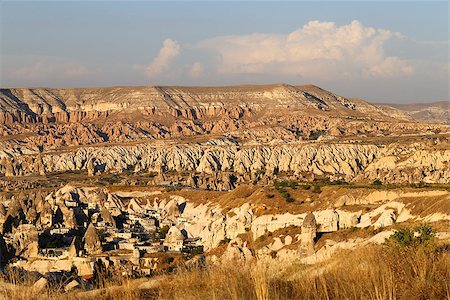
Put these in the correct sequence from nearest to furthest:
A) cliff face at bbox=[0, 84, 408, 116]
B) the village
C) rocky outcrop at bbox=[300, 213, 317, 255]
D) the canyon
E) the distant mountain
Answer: rocky outcrop at bbox=[300, 213, 317, 255] < the canyon < the village < the distant mountain < cliff face at bbox=[0, 84, 408, 116]

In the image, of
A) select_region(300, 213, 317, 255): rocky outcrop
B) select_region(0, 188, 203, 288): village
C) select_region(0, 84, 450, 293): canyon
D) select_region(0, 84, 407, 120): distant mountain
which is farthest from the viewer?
select_region(0, 84, 407, 120): distant mountain

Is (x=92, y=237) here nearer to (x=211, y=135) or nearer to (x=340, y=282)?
(x=340, y=282)

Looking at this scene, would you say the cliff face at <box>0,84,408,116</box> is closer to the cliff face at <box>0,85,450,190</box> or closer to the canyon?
the cliff face at <box>0,85,450,190</box>

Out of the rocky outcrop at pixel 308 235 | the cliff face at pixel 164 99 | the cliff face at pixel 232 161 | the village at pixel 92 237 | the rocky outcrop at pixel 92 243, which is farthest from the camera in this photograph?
the cliff face at pixel 164 99

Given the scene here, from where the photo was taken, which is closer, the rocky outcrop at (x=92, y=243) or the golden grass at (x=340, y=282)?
the golden grass at (x=340, y=282)

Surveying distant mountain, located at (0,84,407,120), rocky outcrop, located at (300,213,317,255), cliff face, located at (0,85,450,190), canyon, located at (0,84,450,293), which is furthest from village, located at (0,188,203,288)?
distant mountain, located at (0,84,407,120)

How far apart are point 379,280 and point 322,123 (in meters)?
153

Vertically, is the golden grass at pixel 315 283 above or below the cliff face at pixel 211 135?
above

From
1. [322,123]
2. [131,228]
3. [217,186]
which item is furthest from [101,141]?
[131,228]

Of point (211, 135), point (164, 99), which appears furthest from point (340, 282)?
point (164, 99)

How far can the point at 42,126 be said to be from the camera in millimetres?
171750

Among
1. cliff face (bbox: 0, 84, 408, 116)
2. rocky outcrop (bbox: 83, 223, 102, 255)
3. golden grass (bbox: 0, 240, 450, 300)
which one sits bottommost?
rocky outcrop (bbox: 83, 223, 102, 255)

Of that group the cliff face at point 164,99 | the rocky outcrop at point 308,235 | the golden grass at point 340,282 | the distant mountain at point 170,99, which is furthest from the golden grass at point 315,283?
the cliff face at point 164,99

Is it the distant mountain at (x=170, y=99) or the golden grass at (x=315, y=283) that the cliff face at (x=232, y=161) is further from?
the golden grass at (x=315, y=283)
